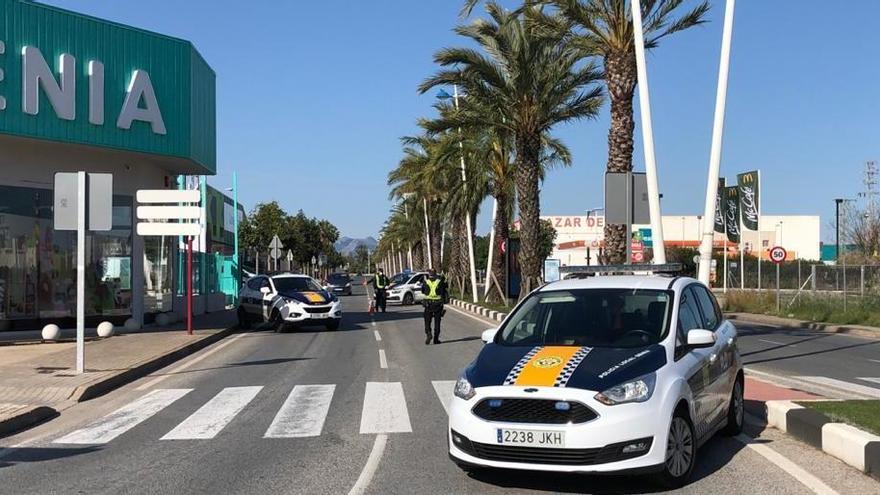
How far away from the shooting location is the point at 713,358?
7.26 meters

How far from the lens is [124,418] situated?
9484mm

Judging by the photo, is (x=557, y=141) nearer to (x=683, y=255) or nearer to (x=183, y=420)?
(x=183, y=420)

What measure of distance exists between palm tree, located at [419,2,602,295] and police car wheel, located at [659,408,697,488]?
20.1 meters

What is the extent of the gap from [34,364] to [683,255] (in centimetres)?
6570

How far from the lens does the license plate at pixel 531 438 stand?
5699 mm

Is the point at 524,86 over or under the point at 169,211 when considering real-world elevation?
over

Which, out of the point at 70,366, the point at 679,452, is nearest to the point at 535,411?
the point at 679,452

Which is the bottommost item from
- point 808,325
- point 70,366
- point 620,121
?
point 808,325

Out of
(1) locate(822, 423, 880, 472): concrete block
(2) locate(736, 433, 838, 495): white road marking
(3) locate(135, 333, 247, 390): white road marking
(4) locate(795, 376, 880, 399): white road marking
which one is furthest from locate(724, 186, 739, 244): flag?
(1) locate(822, 423, 880, 472): concrete block

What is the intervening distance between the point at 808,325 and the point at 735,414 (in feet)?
65.8

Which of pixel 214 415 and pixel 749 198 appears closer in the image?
pixel 214 415

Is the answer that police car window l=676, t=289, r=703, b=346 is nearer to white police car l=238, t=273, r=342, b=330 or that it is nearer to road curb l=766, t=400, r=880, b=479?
road curb l=766, t=400, r=880, b=479

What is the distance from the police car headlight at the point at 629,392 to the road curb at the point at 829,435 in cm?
206

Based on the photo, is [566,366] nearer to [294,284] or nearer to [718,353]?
[718,353]
